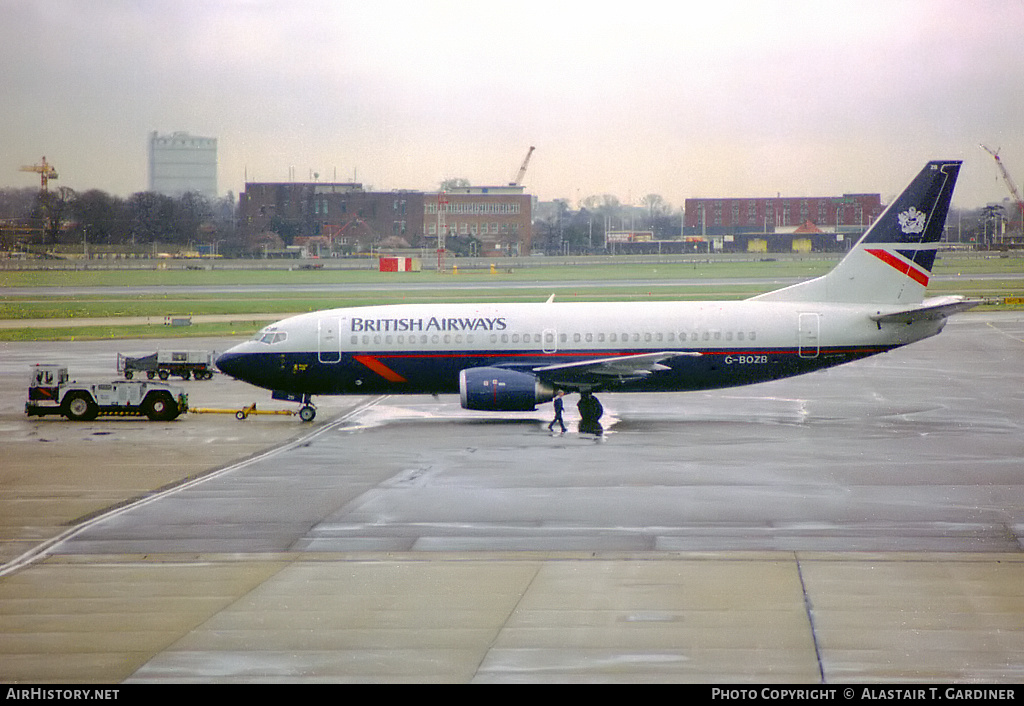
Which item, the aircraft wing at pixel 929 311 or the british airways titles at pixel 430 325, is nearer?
the aircraft wing at pixel 929 311

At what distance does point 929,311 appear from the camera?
32656 millimetres

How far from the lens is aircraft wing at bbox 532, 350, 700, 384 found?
3228 cm

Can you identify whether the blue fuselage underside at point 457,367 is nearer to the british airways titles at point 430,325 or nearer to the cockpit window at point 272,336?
the cockpit window at point 272,336

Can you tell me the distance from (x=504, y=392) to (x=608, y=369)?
337cm

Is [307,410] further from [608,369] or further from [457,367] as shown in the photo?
[608,369]

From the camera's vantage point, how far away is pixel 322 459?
90.8ft

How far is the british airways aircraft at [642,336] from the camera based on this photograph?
33062 millimetres

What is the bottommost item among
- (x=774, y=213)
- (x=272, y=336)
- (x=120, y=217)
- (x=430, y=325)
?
(x=272, y=336)

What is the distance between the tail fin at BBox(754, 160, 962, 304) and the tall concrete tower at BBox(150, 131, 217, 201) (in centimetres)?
8035

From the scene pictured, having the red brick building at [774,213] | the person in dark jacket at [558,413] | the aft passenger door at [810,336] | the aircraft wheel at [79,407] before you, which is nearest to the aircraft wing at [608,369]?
the person in dark jacket at [558,413]

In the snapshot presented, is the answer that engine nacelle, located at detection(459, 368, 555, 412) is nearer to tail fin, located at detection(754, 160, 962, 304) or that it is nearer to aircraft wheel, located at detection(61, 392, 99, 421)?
tail fin, located at detection(754, 160, 962, 304)

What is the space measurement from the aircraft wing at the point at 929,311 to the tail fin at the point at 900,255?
38.0 inches

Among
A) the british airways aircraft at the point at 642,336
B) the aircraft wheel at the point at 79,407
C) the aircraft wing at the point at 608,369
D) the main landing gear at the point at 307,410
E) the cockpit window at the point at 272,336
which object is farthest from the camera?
the aircraft wheel at the point at 79,407

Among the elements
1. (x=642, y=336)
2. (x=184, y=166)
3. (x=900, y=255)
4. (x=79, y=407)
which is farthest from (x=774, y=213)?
(x=79, y=407)
